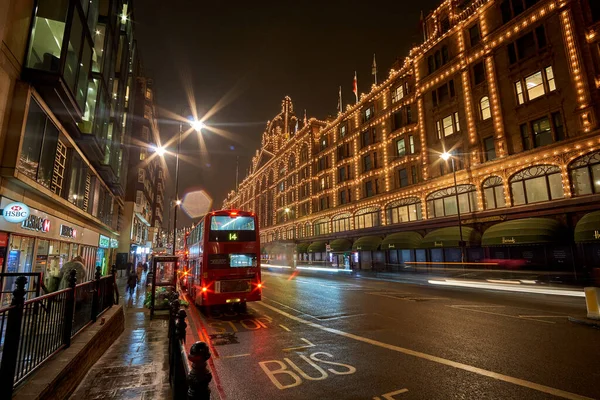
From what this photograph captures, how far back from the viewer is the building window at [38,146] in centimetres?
1107

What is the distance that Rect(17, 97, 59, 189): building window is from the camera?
11.1 m

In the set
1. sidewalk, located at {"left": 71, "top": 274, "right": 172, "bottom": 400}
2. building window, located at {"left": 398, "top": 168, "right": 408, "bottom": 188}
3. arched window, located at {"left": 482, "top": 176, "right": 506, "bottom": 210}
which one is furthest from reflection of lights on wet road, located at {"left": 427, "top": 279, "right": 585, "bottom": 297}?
sidewalk, located at {"left": 71, "top": 274, "right": 172, "bottom": 400}

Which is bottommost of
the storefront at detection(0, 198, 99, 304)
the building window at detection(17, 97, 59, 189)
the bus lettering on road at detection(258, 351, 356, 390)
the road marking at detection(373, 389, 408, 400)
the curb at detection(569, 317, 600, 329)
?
the bus lettering on road at detection(258, 351, 356, 390)

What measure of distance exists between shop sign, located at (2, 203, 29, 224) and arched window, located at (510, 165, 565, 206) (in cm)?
3023

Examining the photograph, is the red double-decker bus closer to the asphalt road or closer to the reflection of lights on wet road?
the asphalt road

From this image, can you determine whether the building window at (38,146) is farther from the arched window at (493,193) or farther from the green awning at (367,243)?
the green awning at (367,243)

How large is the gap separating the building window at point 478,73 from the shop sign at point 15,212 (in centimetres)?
3404

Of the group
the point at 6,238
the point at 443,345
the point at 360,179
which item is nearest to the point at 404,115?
the point at 360,179

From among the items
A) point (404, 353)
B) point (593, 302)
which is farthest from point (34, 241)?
point (593, 302)

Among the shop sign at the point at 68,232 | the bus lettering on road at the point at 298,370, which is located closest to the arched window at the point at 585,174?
the bus lettering on road at the point at 298,370

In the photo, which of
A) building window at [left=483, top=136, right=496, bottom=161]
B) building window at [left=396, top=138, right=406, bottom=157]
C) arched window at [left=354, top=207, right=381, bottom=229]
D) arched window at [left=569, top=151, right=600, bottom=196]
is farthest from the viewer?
arched window at [left=354, top=207, right=381, bottom=229]

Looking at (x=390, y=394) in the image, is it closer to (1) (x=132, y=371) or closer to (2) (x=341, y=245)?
(1) (x=132, y=371)

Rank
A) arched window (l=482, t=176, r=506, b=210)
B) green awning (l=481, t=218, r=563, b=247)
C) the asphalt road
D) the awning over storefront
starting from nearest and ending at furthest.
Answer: the asphalt road < the awning over storefront < green awning (l=481, t=218, r=563, b=247) < arched window (l=482, t=176, r=506, b=210)

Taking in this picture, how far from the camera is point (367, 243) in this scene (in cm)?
3766
